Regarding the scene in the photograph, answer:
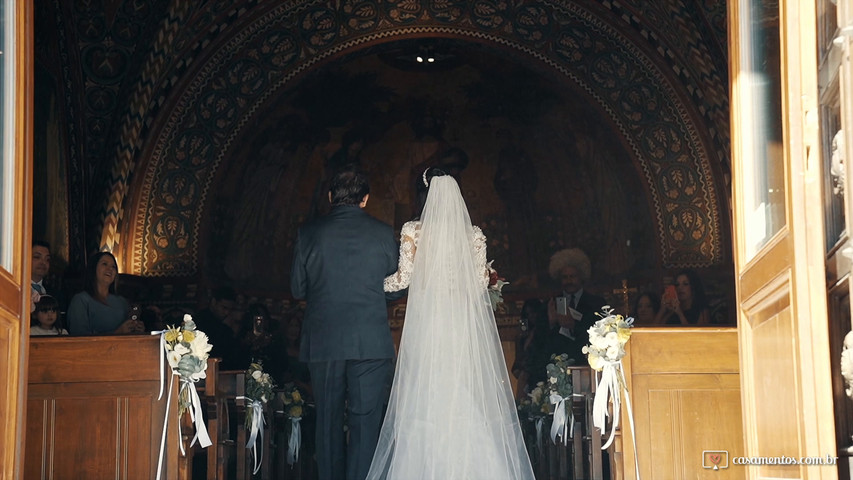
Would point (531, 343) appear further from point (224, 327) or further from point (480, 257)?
point (480, 257)

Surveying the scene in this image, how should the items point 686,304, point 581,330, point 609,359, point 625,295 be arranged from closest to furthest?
1. point 609,359
2. point 686,304
3. point 625,295
4. point 581,330

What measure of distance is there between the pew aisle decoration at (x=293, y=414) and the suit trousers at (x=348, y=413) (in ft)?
14.8

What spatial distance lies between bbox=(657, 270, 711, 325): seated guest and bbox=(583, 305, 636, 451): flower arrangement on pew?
5998 mm

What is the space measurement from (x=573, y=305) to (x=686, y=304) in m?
1.66

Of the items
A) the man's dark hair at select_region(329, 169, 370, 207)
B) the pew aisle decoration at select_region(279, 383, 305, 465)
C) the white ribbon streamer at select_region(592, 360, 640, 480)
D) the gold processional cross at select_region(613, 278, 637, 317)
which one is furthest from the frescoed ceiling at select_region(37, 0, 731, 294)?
the man's dark hair at select_region(329, 169, 370, 207)

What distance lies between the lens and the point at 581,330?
565 inches

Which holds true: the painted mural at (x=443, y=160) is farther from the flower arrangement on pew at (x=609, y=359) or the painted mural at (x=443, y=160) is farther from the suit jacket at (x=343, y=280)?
the suit jacket at (x=343, y=280)

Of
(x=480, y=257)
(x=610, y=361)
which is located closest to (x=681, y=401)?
(x=610, y=361)

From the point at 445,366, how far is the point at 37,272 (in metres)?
3.76

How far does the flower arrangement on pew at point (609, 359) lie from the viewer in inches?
297

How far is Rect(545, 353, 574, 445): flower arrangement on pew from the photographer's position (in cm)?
1036

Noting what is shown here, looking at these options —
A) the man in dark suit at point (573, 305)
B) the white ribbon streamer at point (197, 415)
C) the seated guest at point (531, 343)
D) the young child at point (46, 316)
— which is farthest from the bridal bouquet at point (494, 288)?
the seated guest at point (531, 343)

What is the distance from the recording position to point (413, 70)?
15.6 m

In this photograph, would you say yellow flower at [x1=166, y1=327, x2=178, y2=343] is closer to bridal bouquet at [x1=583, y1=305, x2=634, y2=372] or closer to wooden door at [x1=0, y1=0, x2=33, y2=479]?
wooden door at [x1=0, y1=0, x2=33, y2=479]
